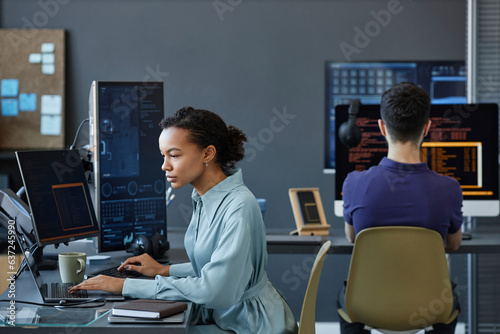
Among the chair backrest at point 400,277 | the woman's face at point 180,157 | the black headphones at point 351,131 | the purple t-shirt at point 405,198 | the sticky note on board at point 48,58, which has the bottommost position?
the chair backrest at point 400,277

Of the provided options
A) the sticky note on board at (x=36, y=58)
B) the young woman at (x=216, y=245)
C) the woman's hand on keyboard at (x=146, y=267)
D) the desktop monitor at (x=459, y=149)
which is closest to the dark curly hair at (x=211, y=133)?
the young woman at (x=216, y=245)

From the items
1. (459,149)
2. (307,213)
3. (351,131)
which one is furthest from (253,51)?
(459,149)

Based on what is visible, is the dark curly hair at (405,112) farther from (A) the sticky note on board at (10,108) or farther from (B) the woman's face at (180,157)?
(A) the sticky note on board at (10,108)

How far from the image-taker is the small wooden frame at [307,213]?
303cm

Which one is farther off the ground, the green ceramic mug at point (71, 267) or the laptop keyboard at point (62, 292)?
the green ceramic mug at point (71, 267)

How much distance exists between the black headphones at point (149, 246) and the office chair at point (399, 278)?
76cm

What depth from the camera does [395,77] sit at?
438cm

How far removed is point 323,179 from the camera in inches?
173

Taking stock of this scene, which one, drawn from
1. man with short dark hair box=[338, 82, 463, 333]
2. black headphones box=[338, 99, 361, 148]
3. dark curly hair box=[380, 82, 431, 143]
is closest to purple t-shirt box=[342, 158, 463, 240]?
man with short dark hair box=[338, 82, 463, 333]

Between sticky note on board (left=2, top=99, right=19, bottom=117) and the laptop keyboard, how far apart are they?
271 cm

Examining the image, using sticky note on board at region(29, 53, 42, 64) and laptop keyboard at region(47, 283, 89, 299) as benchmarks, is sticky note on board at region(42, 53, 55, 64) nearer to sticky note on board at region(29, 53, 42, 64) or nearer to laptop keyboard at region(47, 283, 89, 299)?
sticky note on board at region(29, 53, 42, 64)

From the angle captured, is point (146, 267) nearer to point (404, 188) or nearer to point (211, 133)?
point (211, 133)

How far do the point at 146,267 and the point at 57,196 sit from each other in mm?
402

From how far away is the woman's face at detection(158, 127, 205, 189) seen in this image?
1.93m
